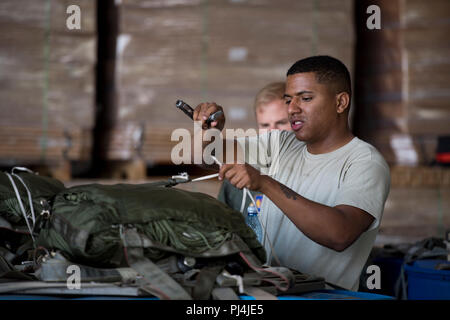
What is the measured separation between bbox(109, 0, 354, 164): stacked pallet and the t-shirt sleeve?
207 centimetres

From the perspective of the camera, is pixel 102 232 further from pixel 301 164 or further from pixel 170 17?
pixel 170 17

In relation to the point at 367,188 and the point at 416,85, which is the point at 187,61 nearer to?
the point at 416,85

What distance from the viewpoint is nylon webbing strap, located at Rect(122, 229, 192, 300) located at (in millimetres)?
1259

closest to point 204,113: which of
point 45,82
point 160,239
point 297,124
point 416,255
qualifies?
point 297,124

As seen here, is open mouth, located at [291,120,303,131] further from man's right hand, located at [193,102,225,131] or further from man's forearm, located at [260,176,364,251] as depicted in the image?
man's forearm, located at [260,176,364,251]

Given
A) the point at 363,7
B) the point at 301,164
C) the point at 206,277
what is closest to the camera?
the point at 206,277

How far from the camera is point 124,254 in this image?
1424mm

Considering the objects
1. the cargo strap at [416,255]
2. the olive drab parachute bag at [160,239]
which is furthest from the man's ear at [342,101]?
the cargo strap at [416,255]

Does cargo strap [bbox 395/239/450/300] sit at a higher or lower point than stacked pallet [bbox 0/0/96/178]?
lower

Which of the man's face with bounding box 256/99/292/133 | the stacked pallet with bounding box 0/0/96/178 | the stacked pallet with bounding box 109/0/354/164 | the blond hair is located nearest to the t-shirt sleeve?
the man's face with bounding box 256/99/292/133

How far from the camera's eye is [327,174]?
2.15 metres

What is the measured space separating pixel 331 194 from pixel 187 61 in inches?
86.0

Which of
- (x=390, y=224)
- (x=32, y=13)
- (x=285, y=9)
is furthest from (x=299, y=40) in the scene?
(x=32, y=13)

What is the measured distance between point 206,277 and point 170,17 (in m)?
3.01
